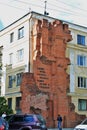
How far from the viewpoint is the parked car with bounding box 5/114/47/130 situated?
24.3 metres

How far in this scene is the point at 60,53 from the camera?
145 ft

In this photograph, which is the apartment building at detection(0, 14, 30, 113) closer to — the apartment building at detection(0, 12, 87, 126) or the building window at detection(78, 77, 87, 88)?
the apartment building at detection(0, 12, 87, 126)

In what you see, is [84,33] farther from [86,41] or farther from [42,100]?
[42,100]

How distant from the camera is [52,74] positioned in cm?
4288

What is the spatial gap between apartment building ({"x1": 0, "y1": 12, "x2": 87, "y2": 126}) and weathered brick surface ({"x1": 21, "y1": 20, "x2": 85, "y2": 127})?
256 centimetres

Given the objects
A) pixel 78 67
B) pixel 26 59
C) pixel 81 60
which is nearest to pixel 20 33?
pixel 26 59

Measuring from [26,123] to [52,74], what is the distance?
18675mm

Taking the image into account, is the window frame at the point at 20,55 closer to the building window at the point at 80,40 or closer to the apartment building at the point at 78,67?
the apartment building at the point at 78,67

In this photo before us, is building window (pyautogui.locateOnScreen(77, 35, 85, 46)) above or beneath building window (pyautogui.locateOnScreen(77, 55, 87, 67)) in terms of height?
above

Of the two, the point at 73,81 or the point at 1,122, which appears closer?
the point at 1,122

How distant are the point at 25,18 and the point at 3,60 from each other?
8.95 metres

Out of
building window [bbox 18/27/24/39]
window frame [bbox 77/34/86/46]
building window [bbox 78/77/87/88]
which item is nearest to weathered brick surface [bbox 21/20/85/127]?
building window [bbox 18/27/24/39]

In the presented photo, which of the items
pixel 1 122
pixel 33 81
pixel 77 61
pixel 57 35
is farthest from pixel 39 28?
pixel 1 122

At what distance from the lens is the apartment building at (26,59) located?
46375 mm
